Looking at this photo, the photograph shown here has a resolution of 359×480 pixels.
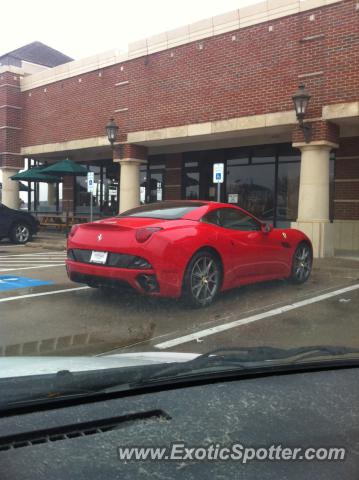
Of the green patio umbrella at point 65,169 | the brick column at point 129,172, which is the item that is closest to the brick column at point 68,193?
the green patio umbrella at point 65,169

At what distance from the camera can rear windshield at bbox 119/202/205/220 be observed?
6660 millimetres

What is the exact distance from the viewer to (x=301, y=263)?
27.0 feet

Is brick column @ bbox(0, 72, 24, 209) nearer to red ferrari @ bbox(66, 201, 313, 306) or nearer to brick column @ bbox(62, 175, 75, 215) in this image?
brick column @ bbox(62, 175, 75, 215)

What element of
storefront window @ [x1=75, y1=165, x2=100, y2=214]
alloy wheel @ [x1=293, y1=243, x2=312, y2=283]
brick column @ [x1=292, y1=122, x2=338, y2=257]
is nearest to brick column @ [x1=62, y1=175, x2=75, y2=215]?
storefront window @ [x1=75, y1=165, x2=100, y2=214]

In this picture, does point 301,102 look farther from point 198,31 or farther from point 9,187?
point 9,187

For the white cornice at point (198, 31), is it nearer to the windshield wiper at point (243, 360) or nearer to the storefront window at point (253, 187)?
the storefront window at point (253, 187)

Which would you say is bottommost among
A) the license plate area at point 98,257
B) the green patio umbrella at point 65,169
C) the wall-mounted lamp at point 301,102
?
the license plate area at point 98,257

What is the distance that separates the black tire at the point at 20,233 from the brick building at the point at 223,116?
124 inches

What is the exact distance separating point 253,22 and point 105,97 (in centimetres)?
599

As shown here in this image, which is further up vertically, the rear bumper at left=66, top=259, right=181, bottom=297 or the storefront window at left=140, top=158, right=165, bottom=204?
the storefront window at left=140, top=158, right=165, bottom=204

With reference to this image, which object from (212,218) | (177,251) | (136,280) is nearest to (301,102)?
(212,218)

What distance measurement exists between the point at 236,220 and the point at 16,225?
10.4m

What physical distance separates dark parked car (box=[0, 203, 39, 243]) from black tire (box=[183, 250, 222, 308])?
34.6 ft

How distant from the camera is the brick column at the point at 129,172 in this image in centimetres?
1597
